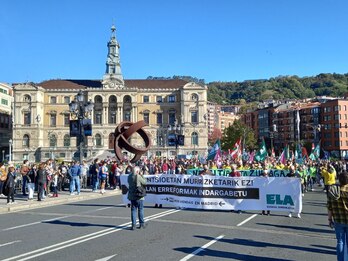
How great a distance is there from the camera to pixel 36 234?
1146cm

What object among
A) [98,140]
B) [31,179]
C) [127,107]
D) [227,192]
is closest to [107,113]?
[127,107]

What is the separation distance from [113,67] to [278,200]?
3825 inches

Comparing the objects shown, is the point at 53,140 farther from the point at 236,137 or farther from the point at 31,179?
the point at 31,179

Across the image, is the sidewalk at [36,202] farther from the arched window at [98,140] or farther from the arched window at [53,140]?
the arched window at [53,140]

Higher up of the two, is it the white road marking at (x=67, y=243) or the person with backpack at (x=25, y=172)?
the person with backpack at (x=25, y=172)

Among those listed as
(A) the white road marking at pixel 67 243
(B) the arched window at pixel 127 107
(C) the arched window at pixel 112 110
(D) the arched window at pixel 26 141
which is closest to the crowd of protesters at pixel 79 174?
(A) the white road marking at pixel 67 243

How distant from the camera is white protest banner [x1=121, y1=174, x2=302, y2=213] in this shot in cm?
1521

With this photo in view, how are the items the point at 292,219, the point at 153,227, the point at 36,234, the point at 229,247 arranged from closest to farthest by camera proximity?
1. the point at 229,247
2. the point at 36,234
3. the point at 153,227
4. the point at 292,219

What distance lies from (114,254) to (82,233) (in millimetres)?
2942

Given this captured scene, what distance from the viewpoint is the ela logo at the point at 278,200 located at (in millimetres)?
15156

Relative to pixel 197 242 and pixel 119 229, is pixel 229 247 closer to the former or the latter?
pixel 197 242

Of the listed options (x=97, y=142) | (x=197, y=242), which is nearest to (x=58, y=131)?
(x=97, y=142)

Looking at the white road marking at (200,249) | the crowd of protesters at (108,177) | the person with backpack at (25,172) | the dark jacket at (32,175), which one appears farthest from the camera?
the person with backpack at (25,172)

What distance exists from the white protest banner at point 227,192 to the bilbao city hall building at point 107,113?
8047 cm
